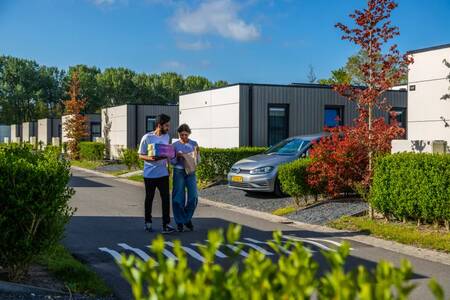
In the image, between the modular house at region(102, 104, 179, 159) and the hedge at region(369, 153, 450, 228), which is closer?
the hedge at region(369, 153, 450, 228)

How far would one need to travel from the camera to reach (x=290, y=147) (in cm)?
1473

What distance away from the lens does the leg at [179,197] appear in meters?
9.56

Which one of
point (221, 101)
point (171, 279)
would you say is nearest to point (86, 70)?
point (221, 101)

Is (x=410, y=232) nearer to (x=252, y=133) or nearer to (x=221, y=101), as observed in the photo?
(x=252, y=133)

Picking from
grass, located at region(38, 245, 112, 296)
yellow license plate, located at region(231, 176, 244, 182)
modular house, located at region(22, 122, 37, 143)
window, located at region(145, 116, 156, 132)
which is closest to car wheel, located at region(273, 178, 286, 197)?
yellow license plate, located at region(231, 176, 244, 182)

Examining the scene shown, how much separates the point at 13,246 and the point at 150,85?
73.7 metres

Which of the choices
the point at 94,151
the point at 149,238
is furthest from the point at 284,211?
the point at 94,151

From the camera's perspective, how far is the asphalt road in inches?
268

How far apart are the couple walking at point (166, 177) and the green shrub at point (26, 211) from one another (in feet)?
11.2

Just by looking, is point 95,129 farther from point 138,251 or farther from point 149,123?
point 138,251

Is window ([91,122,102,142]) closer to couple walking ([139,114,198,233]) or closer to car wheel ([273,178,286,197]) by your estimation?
car wheel ([273,178,286,197])

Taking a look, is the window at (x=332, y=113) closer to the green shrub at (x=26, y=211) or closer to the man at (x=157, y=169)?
the man at (x=157, y=169)

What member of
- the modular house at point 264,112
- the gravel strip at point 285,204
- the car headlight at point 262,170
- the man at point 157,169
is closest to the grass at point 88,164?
the modular house at point 264,112

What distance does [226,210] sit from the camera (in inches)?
507
